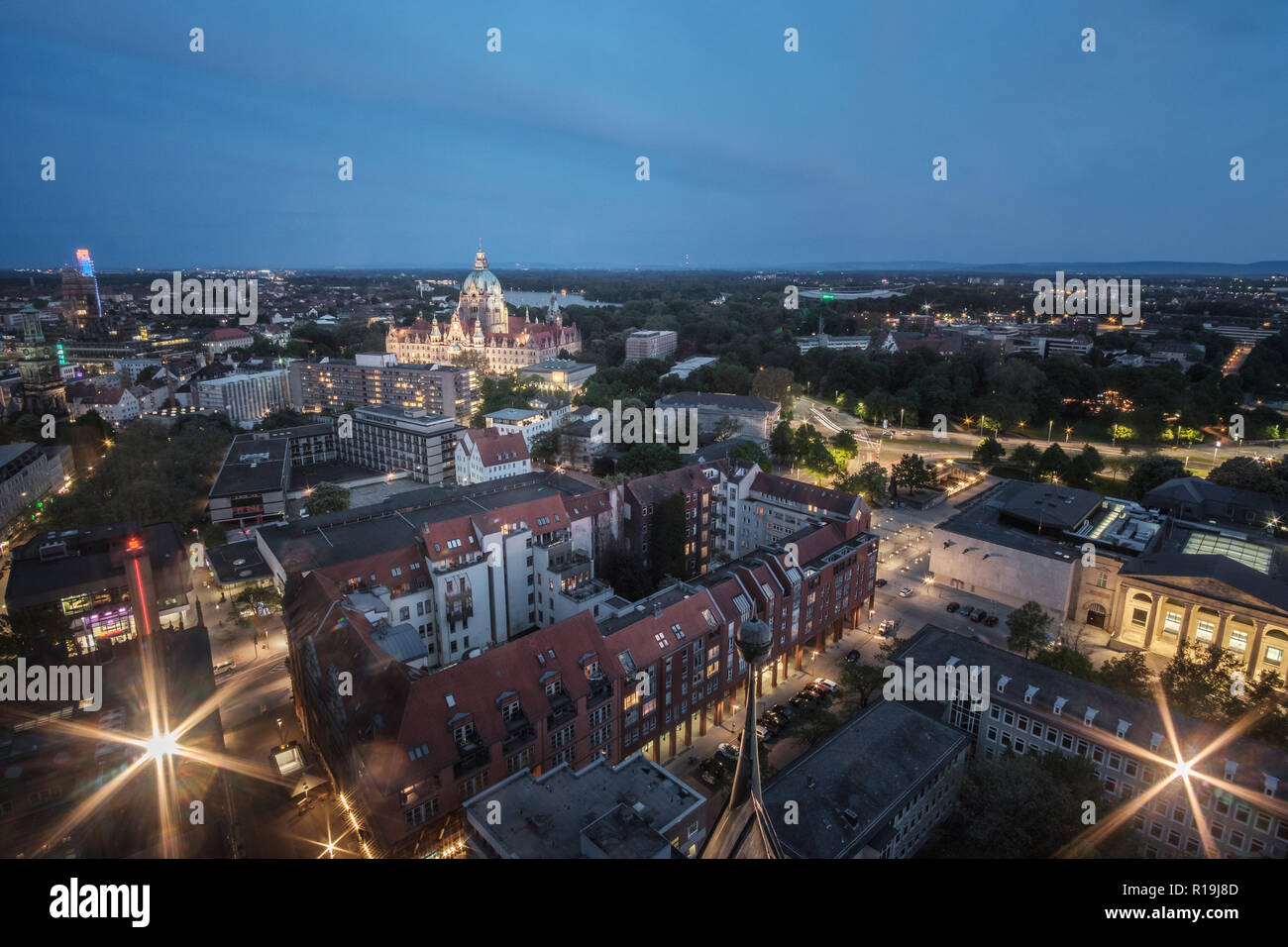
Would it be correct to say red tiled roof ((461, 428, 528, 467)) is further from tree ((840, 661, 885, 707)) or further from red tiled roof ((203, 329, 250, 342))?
red tiled roof ((203, 329, 250, 342))

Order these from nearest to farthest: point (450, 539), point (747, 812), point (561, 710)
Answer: point (747, 812)
point (561, 710)
point (450, 539)

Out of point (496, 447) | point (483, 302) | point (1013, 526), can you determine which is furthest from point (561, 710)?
point (483, 302)

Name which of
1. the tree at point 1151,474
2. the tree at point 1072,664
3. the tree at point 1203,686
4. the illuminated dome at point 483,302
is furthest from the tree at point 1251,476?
the illuminated dome at point 483,302

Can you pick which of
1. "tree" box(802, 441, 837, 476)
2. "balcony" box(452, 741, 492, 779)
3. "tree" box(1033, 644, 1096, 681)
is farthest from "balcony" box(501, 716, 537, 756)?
"tree" box(802, 441, 837, 476)

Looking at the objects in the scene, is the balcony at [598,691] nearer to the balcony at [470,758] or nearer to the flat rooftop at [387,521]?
the balcony at [470,758]

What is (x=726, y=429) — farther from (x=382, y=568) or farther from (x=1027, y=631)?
(x=382, y=568)
